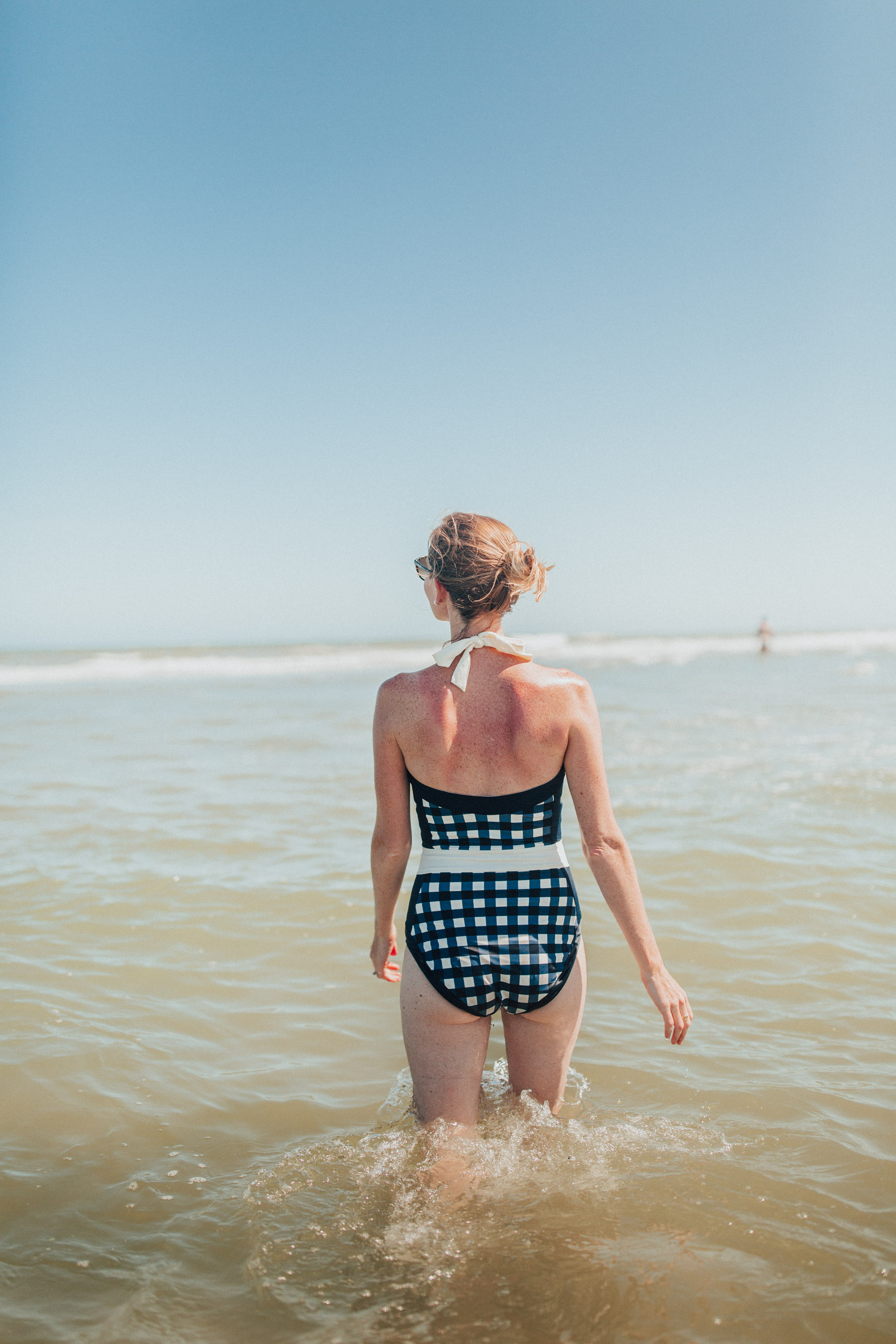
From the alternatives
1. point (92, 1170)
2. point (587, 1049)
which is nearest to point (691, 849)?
point (587, 1049)

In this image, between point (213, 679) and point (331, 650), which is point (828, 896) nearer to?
point (213, 679)

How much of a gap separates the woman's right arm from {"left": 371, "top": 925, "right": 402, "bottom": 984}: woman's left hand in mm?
739

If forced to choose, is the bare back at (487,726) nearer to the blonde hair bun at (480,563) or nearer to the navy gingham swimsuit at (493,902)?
the navy gingham swimsuit at (493,902)

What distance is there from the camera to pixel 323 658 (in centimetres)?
4000

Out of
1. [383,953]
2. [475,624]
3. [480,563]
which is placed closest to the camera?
[480,563]

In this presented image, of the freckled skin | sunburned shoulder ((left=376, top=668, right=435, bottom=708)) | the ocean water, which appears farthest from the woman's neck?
the ocean water

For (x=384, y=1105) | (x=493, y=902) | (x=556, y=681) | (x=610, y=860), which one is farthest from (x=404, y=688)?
(x=384, y=1105)

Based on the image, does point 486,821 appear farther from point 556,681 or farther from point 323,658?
point 323,658

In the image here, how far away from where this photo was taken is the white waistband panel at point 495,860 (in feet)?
9.18

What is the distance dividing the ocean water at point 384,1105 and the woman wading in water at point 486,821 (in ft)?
1.49

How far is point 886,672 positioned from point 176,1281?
1112 inches

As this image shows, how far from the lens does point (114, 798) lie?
29.1ft

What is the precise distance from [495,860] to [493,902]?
131mm

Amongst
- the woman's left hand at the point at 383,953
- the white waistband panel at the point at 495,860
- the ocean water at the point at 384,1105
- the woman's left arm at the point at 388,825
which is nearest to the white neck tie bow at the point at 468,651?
the woman's left arm at the point at 388,825
